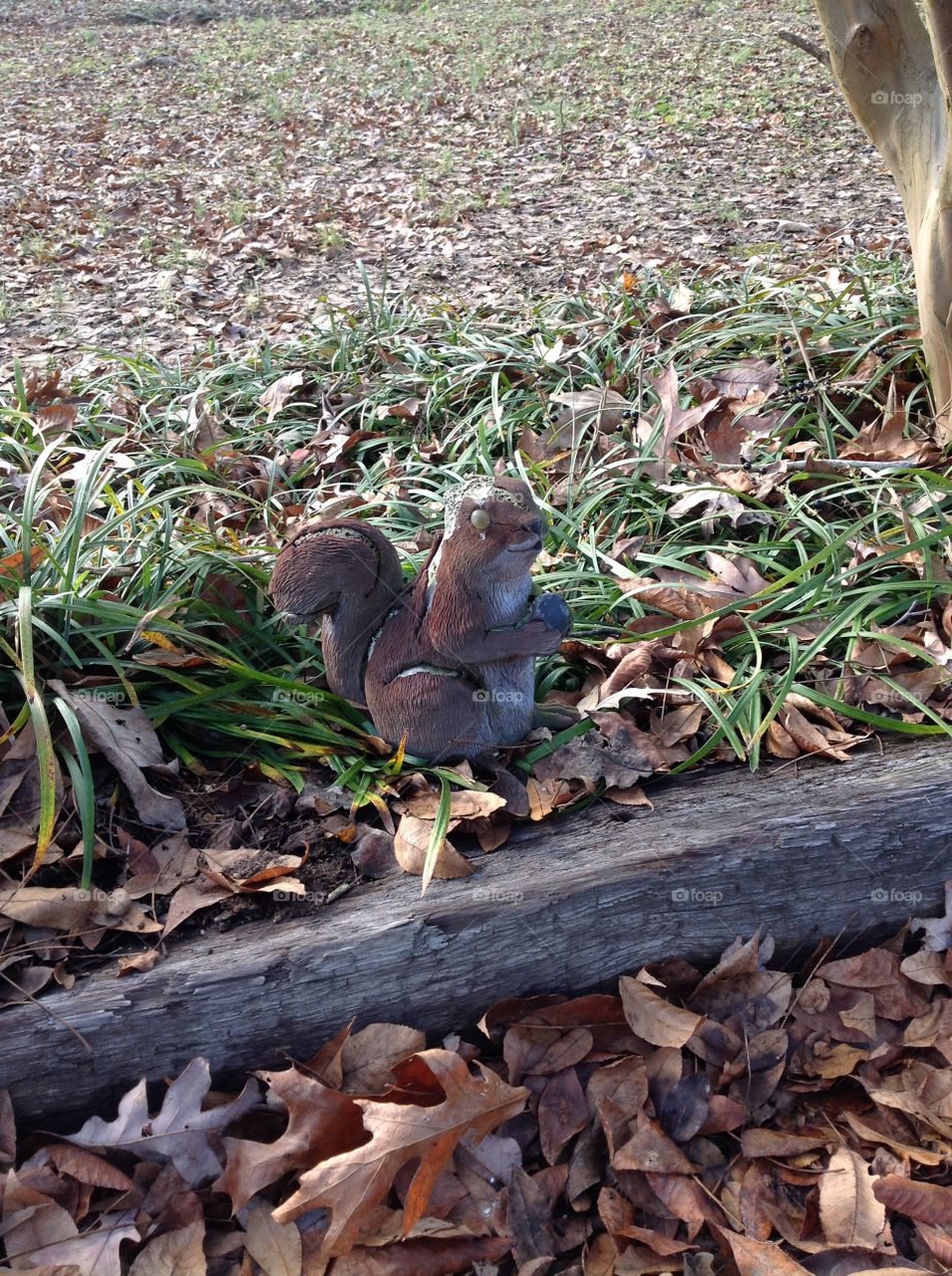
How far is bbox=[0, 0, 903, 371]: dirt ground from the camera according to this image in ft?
18.1

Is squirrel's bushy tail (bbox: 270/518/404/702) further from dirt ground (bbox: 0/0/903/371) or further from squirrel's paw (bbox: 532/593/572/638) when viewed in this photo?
dirt ground (bbox: 0/0/903/371)

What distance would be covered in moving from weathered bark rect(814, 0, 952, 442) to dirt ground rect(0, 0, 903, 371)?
140 cm

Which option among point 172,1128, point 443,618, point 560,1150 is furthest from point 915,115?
point 172,1128

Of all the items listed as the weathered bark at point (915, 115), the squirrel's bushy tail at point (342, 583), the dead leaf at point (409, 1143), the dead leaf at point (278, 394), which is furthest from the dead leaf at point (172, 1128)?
the weathered bark at point (915, 115)

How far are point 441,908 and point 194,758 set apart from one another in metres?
0.82

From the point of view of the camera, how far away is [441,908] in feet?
6.36

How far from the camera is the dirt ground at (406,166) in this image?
5527mm

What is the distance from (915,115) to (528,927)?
3.24 metres

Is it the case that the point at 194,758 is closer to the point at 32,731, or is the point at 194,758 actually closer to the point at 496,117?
the point at 32,731

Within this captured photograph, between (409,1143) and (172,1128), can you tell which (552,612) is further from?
(172,1128)

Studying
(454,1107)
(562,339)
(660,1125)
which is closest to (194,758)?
(454,1107)

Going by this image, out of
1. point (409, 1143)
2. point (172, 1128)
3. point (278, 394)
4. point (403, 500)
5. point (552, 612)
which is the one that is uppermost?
point (278, 394)

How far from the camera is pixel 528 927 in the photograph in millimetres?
1942

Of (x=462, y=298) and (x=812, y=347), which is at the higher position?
(x=462, y=298)
